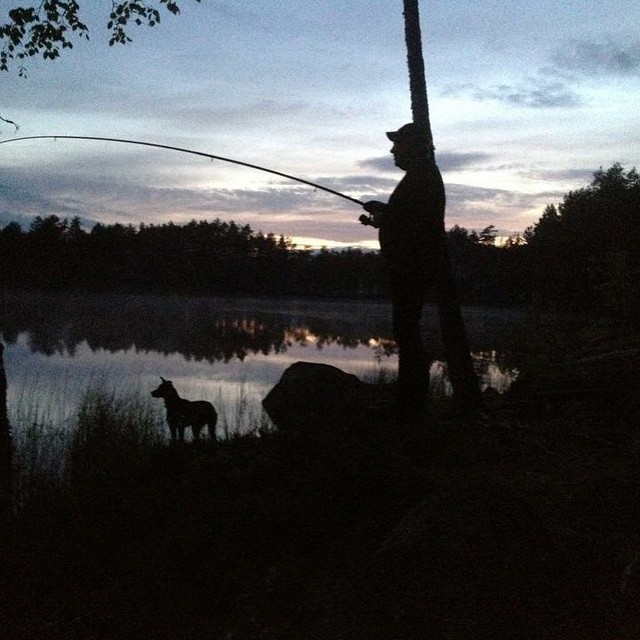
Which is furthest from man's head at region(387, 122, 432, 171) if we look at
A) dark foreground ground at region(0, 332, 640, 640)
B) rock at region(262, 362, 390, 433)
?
rock at region(262, 362, 390, 433)

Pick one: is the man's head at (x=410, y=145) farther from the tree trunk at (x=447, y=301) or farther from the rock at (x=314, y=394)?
the rock at (x=314, y=394)

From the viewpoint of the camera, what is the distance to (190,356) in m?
19.6

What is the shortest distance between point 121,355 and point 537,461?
53.9 ft

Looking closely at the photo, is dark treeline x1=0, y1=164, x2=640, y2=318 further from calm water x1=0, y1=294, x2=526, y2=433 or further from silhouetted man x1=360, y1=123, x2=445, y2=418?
silhouetted man x1=360, y1=123, x2=445, y2=418

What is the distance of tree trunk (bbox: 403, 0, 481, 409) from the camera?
22.2 ft

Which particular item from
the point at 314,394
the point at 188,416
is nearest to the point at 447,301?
the point at 314,394

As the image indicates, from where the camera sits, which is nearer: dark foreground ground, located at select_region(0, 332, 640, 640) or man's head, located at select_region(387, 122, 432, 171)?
dark foreground ground, located at select_region(0, 332, 640, 640)

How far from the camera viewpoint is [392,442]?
5.04 meters

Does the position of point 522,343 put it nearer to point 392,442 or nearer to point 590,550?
point 392,442

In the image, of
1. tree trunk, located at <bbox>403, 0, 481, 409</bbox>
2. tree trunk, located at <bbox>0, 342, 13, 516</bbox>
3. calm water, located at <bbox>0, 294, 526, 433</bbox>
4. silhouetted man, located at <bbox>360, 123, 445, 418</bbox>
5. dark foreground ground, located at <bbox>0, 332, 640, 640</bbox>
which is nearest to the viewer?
dark foreground ground, located at <bbox>0, 332, 640, 640</bbox>

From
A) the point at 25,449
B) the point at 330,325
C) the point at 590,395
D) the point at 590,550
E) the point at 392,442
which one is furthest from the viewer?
the point at 330,325

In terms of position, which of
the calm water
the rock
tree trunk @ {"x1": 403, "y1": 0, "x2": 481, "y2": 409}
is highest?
tree trunk @ {"x1": 403, "y1": 0, "x2": 481, "y2": 409}

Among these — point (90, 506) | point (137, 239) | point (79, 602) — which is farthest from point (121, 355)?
point (137, 239)

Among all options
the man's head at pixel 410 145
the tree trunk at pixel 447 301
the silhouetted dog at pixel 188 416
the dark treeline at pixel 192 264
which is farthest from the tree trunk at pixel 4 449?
the dark treeline at pixel 192 264
